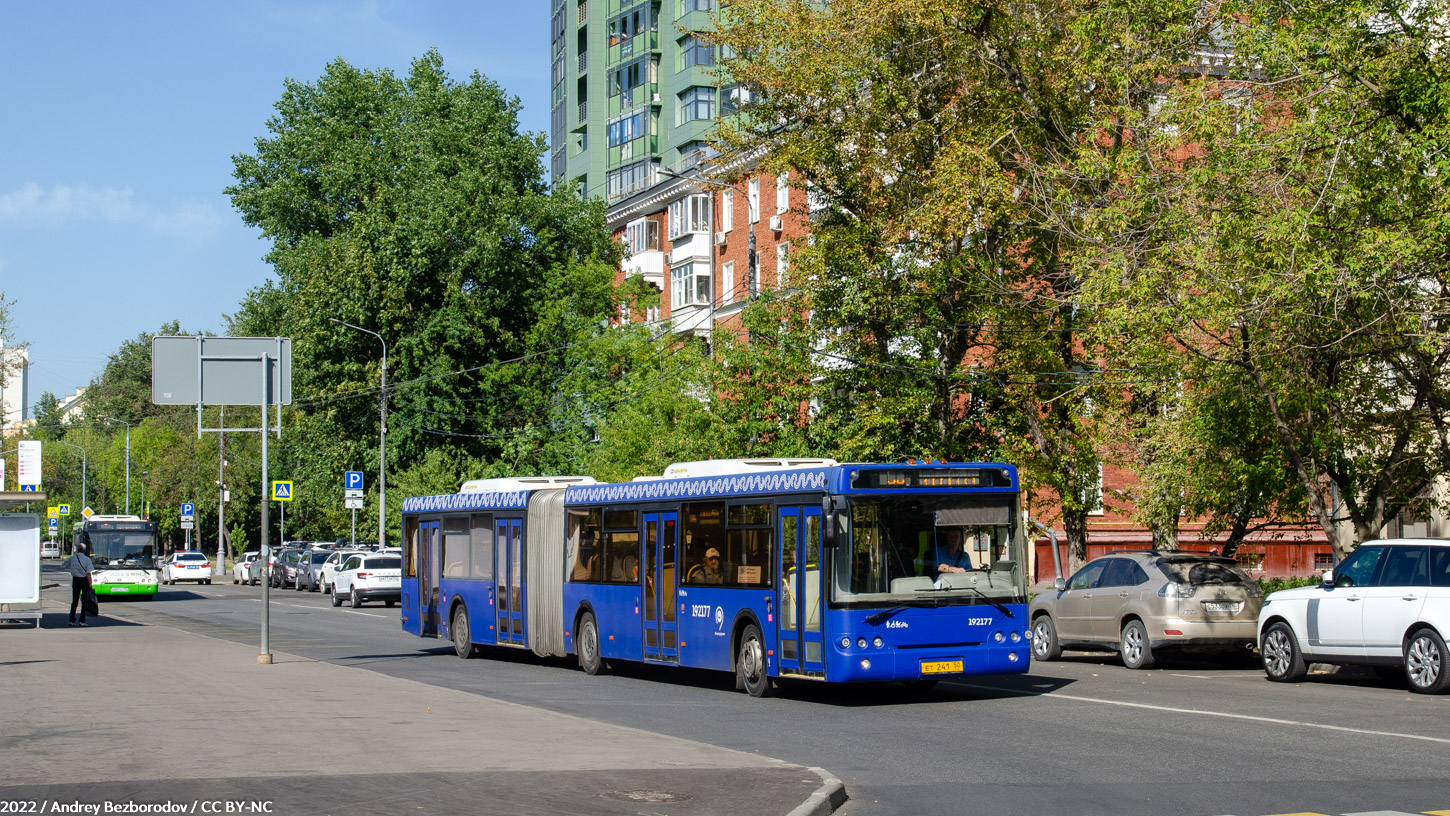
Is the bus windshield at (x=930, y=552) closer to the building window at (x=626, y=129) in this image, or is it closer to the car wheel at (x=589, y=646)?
the car wheel at (x=589, y=646)

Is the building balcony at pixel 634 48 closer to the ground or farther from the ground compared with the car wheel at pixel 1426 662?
farther from the ground

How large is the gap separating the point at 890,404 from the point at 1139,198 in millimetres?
10957

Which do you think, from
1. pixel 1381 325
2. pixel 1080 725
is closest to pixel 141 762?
pixel 1080 725

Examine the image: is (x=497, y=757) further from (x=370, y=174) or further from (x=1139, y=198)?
(x=370, y=174)

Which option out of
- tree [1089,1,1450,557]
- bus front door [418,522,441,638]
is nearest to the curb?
tree [1089,1,1450,557]

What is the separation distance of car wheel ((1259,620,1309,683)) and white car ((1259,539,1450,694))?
0.01 m

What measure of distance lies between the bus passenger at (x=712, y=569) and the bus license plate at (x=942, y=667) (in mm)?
3001

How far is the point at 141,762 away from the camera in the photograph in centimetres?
1055

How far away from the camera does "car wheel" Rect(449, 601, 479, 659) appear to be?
24.8 m

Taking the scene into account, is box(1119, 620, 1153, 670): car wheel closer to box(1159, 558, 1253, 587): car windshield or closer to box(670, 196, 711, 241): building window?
box(1159, 558, 1253, 587): car windshield

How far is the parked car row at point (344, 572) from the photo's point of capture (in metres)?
44.8

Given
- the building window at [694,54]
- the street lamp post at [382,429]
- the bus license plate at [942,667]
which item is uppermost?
the building window at [694,54]

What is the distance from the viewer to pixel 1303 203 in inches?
781

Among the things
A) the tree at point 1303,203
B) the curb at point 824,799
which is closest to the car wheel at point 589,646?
the tree at point 1303,203
